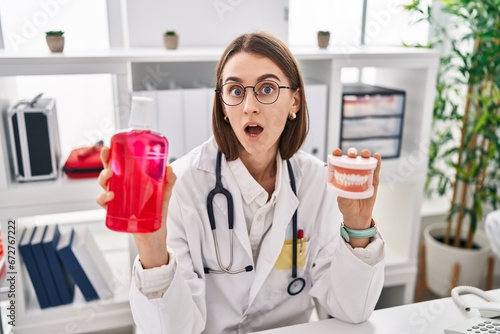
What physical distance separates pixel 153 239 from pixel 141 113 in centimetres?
27

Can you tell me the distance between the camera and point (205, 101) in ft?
6.07

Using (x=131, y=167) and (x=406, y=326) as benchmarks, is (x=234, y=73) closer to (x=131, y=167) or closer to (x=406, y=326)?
(x=131, y=167)

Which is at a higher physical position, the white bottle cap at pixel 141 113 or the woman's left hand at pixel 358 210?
the white bottle cap at pixel 141 113

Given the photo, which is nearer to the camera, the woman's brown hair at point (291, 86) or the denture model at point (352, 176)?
the denture model at point (352, 176)

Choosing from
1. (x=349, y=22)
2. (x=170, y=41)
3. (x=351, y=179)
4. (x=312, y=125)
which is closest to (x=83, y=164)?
(x=170, y=41)

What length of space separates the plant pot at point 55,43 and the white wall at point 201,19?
393 mm

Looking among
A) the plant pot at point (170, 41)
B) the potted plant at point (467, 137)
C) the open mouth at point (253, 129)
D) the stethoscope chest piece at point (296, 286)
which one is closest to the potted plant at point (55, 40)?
the plant pot at point (170, 41)

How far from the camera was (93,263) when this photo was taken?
1.87 meters

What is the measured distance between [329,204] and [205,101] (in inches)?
28.8

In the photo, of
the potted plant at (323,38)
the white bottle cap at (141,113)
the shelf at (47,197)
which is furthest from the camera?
the potted plant at (323,38)

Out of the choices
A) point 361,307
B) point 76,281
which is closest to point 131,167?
point 361,307

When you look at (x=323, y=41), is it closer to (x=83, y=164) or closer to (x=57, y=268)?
(x=83, y=164)

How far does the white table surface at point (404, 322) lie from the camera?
1.11 meters

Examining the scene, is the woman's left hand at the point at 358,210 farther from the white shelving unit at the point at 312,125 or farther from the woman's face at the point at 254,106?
the white shelving unit at the point at 312,125
